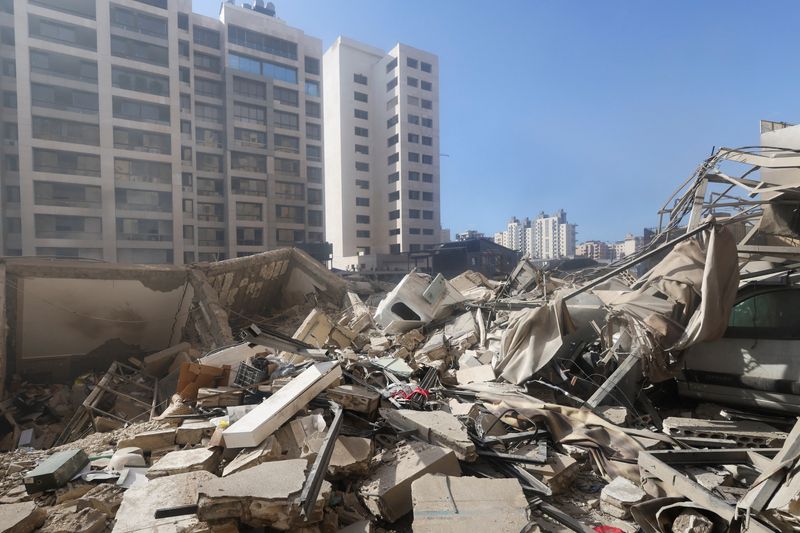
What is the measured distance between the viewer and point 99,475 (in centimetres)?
363

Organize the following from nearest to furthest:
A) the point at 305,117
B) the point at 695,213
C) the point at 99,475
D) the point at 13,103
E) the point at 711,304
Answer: the point at 99,475, the point at 711,304, the point at 695,213, the point at 13,103, the point at 305,117

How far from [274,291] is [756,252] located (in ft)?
43.9

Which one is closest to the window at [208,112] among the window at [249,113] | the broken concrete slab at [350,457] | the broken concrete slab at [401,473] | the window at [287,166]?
the window at [249,113]

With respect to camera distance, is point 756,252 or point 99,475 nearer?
point 99,475

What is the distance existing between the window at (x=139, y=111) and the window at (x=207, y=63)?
21.5ft

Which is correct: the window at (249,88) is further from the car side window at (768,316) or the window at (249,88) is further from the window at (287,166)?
the car side window at (768,316)

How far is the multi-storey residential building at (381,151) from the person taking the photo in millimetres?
46375

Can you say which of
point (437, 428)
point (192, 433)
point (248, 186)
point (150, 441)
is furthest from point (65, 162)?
point (437, 428)

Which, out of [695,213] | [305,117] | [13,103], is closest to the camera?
[695,213]

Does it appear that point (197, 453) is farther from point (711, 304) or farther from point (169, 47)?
point (169, 47)

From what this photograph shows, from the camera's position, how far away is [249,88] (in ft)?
118

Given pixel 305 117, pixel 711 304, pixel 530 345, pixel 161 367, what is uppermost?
pixel 305 117

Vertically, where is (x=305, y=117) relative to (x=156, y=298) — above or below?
above

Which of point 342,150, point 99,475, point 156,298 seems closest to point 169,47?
point 342,150
